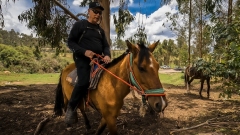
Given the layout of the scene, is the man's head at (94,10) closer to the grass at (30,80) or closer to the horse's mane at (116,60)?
the horse's mane at (116,60)

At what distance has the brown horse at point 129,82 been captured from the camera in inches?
96.0

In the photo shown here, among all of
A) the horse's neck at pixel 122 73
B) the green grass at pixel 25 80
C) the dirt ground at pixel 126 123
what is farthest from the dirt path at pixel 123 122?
the green grass at pixel 25 80

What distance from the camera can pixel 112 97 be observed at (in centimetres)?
312

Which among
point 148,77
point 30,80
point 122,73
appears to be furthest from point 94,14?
point 30,80

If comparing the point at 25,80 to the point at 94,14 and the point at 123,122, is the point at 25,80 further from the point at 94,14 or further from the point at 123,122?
the point at 94,14

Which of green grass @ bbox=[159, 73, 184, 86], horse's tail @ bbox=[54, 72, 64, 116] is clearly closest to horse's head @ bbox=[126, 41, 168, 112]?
horse's tail @ bbox=[54, 72, 64, 116]

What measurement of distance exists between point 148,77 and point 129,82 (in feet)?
1.66

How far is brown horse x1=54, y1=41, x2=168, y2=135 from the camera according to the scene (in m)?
2.44

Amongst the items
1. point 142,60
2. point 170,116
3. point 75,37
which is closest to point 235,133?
point 170,116

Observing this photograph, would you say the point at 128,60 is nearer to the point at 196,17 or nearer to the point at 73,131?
the point at 73,131

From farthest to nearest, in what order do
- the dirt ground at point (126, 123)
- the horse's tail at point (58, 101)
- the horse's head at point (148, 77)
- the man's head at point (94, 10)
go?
the horse's tail at point (58, 101) < the dirt ground at point (126, 123) < the man's head at point (94, 10) < the horse's head at point (148, 77)

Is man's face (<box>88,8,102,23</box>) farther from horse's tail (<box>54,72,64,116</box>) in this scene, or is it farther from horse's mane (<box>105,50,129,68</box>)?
horse's tail (<box>54,72,64,116</box>)

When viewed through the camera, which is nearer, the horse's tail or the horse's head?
the horse's head

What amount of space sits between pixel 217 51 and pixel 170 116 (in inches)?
103
